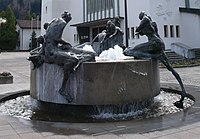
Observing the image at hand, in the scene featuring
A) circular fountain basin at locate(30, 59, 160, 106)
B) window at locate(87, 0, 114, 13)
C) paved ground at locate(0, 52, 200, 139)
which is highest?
window at locate(87, 0, 114, 13)

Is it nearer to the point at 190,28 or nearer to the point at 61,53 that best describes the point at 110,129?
the point at 61,53

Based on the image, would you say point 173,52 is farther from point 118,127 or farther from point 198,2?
point 118,127

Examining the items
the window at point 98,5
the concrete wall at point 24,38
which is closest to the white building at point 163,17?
the window at point 98,5

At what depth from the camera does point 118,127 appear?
5301mm

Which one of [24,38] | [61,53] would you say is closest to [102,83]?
[61,53]

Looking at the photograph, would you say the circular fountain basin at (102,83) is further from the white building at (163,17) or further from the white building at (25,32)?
the white building at (25,32)

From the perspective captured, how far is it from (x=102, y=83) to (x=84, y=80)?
0.45 meters

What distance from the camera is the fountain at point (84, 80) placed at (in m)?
6.46

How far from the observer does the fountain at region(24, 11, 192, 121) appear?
21.2ft

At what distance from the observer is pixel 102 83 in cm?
648

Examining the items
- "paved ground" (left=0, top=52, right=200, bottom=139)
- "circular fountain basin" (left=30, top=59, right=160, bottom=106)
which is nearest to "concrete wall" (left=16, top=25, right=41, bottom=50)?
"circular fountain basin" (left=30, top=59, right=160, bottom=106)

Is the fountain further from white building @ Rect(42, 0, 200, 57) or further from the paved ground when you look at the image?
white building @ Rect(42, 0, 200, 57)

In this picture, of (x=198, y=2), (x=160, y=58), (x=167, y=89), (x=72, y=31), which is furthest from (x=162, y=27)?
(x=160, y=58)

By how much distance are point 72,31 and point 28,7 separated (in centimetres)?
7983
